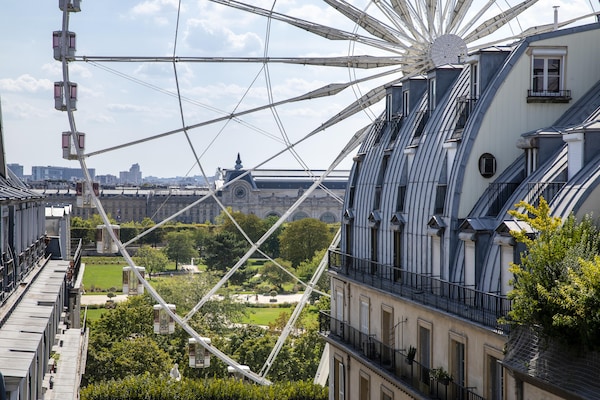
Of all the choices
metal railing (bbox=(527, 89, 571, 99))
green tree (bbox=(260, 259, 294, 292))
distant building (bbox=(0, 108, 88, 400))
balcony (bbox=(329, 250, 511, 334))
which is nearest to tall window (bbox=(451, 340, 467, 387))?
balcony (bbox=(329, 250, 511, 334))

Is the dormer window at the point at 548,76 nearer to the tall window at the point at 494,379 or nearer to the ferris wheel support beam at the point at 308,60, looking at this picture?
the tall window at the point at 494,379

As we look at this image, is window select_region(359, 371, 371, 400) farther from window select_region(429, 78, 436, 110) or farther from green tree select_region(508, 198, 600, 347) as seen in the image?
green tree select_region(508, 198, 600, 347)

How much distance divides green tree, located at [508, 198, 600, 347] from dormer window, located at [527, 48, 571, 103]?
7980mm

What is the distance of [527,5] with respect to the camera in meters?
37.3

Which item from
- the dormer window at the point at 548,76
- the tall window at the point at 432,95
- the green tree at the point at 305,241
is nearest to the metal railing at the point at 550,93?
the dormer window at the point at 548,76

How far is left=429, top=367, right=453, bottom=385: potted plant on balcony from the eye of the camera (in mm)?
27422

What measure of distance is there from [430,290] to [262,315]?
248 ft

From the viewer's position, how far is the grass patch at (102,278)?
123 m

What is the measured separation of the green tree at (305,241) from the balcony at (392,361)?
102685 millimetres

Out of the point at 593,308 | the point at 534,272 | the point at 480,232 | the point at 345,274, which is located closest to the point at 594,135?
the point at 480,232

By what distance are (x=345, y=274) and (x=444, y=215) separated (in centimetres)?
919

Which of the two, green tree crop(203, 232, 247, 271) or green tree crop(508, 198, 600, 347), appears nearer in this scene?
green tree crop(508, 198, 600, 347)

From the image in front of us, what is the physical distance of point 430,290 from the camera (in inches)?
1187

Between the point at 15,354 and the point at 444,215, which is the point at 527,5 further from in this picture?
the point at 15,354
